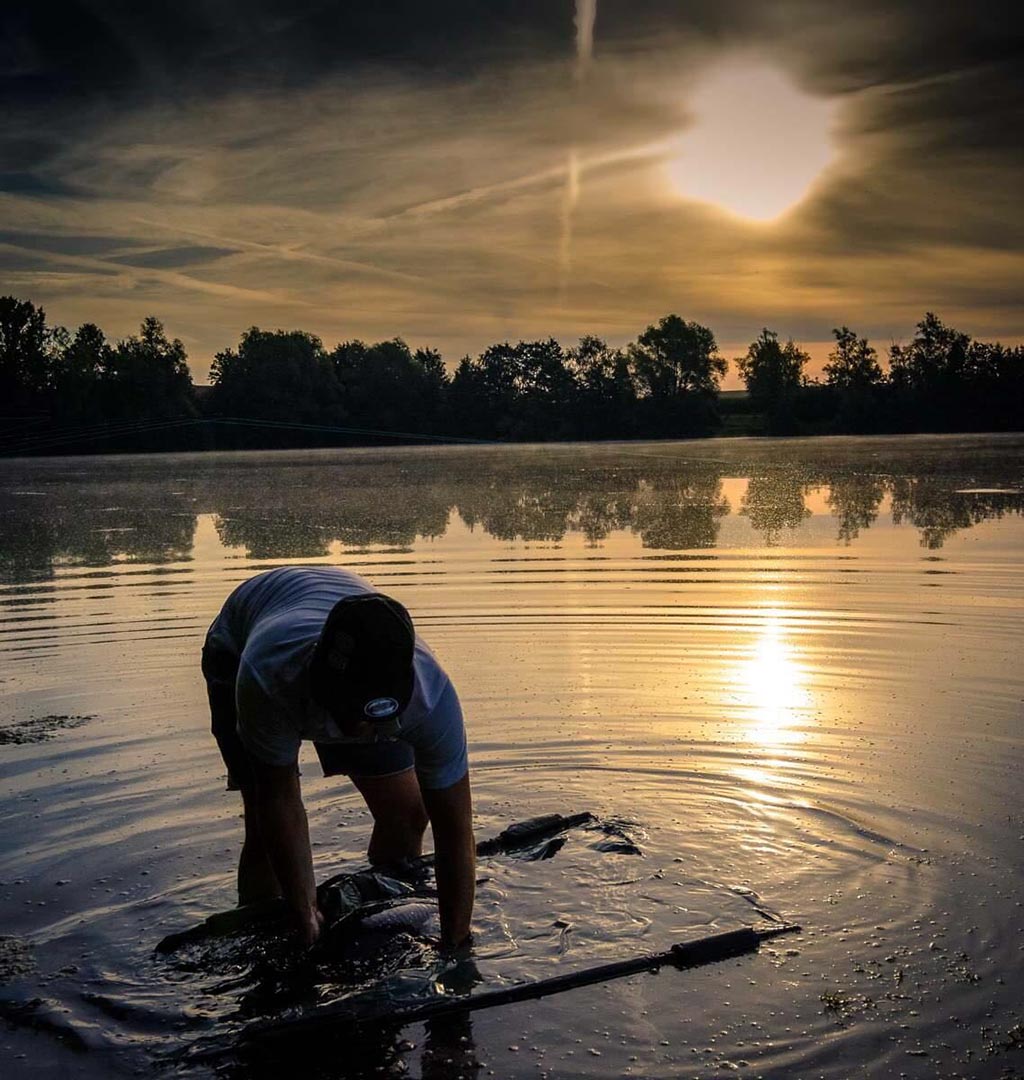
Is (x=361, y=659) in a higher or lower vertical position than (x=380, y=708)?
higher

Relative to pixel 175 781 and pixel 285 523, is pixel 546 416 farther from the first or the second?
pixel 175 781

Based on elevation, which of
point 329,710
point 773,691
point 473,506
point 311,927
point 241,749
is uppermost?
point 473,506

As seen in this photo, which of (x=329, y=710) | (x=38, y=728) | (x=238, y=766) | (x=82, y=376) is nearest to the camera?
(x=329, y=710)

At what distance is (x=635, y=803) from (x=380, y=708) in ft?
11.6

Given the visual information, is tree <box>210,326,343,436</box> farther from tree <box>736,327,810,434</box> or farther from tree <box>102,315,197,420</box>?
tree <box>736,327,810,434</box>

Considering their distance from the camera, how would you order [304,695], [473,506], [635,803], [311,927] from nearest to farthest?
[304,695] → [311,927] → [635,803] → [473,506]

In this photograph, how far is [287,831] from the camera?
4.56m

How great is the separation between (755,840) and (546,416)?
122 metres

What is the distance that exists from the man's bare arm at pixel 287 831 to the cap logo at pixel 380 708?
2.13 feet

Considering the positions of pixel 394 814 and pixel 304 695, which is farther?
pixel 394 814

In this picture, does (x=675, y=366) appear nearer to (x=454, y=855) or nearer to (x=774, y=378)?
(x=774, y=378)

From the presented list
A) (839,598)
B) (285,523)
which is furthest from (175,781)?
(285,523)

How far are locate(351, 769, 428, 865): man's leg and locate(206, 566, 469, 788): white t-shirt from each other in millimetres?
1300

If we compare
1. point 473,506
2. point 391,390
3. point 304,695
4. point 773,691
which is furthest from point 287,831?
point 391,390
